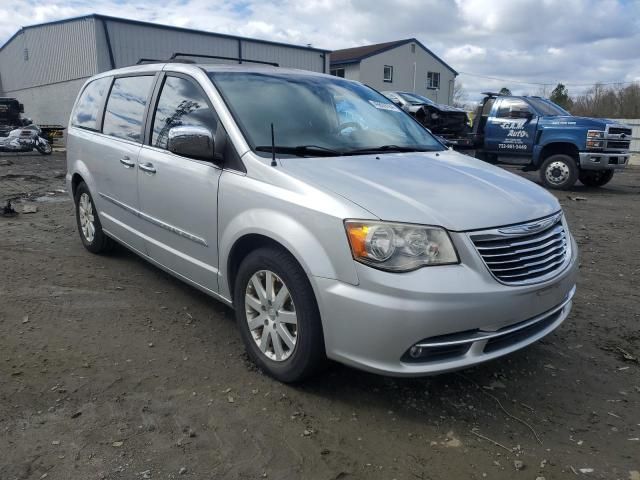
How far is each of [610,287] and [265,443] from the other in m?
3.72

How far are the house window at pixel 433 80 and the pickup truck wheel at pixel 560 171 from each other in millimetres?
30486

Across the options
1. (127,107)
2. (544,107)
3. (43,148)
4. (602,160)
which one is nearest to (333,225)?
(127,107)

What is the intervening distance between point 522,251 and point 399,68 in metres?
37.6

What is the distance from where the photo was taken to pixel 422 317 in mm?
2484

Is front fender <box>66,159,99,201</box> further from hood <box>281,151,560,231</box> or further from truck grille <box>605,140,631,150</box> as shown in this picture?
truck grille <box>605,140,631,150</box>

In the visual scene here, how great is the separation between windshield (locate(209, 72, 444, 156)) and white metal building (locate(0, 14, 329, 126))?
19618 mm

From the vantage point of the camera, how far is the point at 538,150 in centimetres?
1186

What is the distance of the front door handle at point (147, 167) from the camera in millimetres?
3932

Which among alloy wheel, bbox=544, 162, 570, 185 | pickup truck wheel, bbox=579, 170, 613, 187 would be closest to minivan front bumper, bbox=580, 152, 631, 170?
alloy wheel, bbox=544, 162, 570, 185

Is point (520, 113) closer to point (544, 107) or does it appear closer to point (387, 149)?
point (544, 107)

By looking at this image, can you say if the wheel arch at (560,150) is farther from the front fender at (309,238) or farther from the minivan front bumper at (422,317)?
the front fender at (309,238)

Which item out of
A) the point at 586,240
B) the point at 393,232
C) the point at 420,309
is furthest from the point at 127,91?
the point at 586,240

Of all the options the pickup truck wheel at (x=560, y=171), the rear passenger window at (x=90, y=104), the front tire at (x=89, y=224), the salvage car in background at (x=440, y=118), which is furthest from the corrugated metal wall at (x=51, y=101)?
the front tire at (x=89, y=224)

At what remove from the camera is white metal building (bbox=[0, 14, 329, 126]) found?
24.0m
